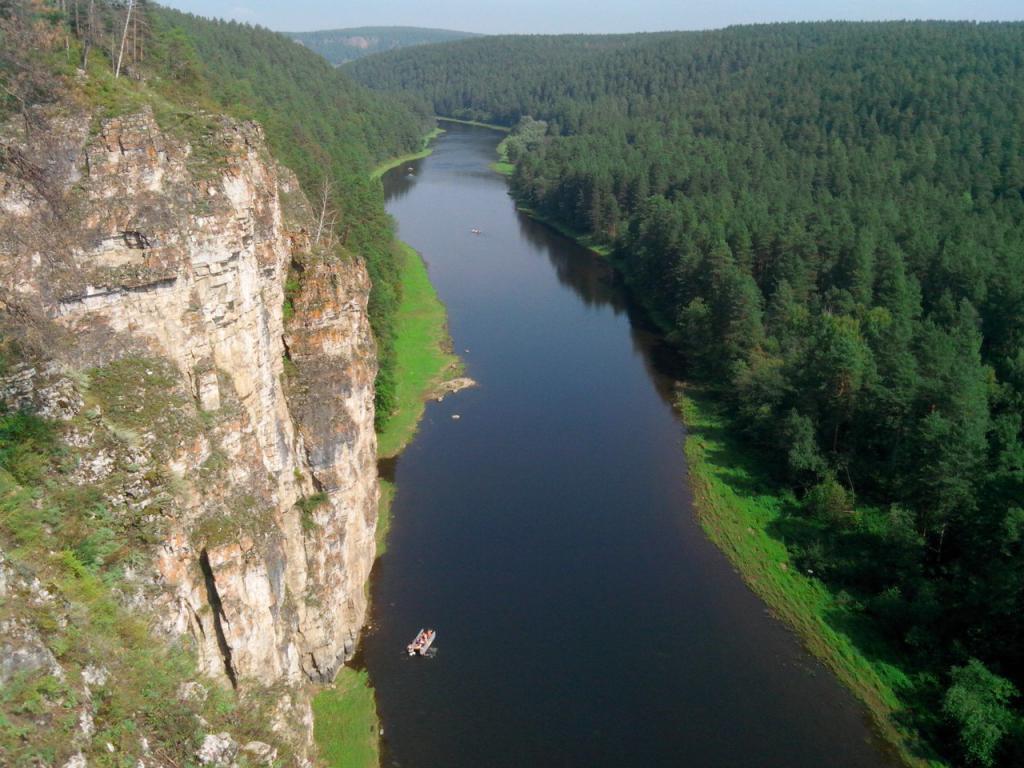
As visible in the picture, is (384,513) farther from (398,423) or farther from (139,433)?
(139,433)

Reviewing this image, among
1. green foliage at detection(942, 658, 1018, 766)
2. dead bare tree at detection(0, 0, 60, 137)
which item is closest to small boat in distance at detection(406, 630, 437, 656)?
green foliage at detection(942, 658, 1018, 766)

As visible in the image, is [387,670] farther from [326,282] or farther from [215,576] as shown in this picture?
[326,282]

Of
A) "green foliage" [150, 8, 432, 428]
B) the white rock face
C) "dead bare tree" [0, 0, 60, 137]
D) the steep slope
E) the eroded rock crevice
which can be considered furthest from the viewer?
"green foliage" [150, 8, 432, 428]

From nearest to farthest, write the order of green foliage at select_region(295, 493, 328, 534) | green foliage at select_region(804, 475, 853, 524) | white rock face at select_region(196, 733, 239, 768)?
1. white rock face at select_region(196, 733, 239, 768)
2. green foliage at select_region(295, 493, 328, 534)
3. green foliage at select_region(804, 475, 853, 524)

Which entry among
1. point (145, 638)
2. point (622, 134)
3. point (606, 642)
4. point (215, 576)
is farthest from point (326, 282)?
point (622, 134)

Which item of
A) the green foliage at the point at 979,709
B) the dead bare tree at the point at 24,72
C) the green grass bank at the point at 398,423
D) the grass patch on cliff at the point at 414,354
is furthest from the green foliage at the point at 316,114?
the green foliage at the point at 979,709

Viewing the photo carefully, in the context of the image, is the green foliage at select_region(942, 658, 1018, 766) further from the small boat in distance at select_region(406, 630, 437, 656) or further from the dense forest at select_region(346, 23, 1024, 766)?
the small boat in distance at select_region(406, 630, 437, 656)
